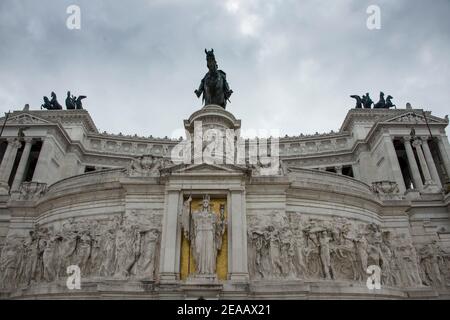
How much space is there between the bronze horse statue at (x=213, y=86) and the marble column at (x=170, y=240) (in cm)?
1039

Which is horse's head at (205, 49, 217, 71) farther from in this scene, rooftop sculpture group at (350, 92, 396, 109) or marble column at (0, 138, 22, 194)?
rooftop sculpture group at (350, 92, 396, 109)

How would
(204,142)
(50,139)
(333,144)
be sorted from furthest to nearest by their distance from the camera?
(333,144)
(50,139)
(204,142)

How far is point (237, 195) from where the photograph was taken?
46.0 feet

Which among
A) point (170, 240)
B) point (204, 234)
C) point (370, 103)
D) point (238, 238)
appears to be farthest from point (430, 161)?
point (170, 240)

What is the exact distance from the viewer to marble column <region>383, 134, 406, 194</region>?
47.5m

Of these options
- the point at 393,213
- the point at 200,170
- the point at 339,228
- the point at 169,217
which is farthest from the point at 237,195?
the point at 393,213

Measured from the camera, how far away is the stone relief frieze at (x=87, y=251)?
13.1 m

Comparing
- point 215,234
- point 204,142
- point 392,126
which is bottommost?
point 215,234

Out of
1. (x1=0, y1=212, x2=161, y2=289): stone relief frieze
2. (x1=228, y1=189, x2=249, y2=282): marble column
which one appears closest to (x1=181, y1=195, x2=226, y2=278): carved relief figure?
(x1=228, y1=189, x2=249, y2=282): marble column

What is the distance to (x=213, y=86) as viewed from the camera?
23156mm

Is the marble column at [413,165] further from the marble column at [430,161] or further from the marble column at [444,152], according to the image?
the marble column at [444,152]

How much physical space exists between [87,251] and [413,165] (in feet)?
158
